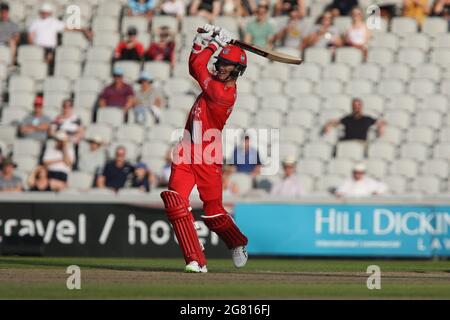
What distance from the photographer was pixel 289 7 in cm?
2178

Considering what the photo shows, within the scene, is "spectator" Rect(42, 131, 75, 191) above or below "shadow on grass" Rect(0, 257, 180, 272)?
above

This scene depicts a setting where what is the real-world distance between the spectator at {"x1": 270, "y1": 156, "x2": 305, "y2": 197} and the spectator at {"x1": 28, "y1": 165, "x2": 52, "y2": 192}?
334 cm

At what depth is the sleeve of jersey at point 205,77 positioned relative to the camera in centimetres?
1260

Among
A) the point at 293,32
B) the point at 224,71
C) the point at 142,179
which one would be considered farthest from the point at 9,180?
the point at 224,71

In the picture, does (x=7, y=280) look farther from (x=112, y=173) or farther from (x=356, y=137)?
(x=356, y=137)

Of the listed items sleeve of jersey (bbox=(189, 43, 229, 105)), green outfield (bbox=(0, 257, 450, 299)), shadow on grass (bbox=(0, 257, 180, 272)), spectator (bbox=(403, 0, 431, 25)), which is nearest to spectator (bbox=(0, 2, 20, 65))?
spectator (bbox=(403, 0, 431, 25))

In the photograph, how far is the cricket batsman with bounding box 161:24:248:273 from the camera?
12547mm

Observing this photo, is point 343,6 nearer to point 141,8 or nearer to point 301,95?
point 301,95

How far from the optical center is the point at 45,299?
10102 millimetres

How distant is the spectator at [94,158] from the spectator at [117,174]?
42cm

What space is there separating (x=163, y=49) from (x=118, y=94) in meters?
1.28

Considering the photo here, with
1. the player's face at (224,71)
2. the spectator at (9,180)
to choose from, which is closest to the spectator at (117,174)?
the spectator at (9,180)

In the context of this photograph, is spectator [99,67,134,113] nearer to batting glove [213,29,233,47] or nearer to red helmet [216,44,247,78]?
batting glove [213,29,233,47]

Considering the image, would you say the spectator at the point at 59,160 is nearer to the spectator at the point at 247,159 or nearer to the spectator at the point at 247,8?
the spectator at the point at 247,159
